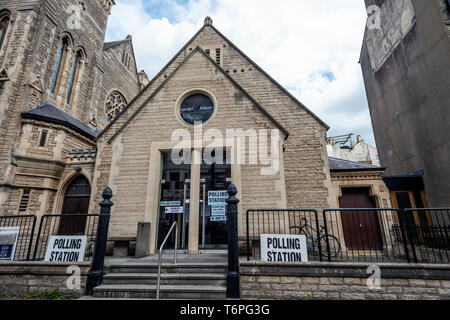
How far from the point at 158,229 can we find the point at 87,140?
879 cm

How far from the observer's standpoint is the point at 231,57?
1198 cm

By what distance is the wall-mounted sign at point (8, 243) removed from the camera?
567 cm

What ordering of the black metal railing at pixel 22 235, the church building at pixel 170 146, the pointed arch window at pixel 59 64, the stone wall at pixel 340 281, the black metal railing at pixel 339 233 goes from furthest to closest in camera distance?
the pointed arch window at pixel 59 64 < the church building at pixel 170 146 < the black metal railing at pixel 22 235 < the black metal railing at pixel 339 233 < the stone wall at pixel 340 281

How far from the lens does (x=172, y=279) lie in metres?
4.90

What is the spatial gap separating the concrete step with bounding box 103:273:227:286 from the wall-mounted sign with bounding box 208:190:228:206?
10.3 ft

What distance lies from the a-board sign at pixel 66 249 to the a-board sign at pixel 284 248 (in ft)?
14.8

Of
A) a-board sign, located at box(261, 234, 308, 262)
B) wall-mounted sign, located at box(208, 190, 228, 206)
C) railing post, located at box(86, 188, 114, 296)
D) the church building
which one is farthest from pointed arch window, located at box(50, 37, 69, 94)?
a-board sign, located at box(261, 234, 308, 262)

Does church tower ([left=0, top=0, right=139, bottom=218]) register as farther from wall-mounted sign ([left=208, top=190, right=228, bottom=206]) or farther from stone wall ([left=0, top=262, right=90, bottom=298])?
wall-mounted sign ([left=208, top=190, right=228, bottom=206])

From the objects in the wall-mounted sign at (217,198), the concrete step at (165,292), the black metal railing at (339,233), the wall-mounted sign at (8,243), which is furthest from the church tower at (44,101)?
the black metal railing at (339,233)

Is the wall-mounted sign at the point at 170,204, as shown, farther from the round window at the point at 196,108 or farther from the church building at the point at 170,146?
the round window at the point at 196,108

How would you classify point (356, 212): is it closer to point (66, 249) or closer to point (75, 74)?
point (66, 249)

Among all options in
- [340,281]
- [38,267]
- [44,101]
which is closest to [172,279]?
[38,267]

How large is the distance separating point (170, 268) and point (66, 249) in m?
2.73
